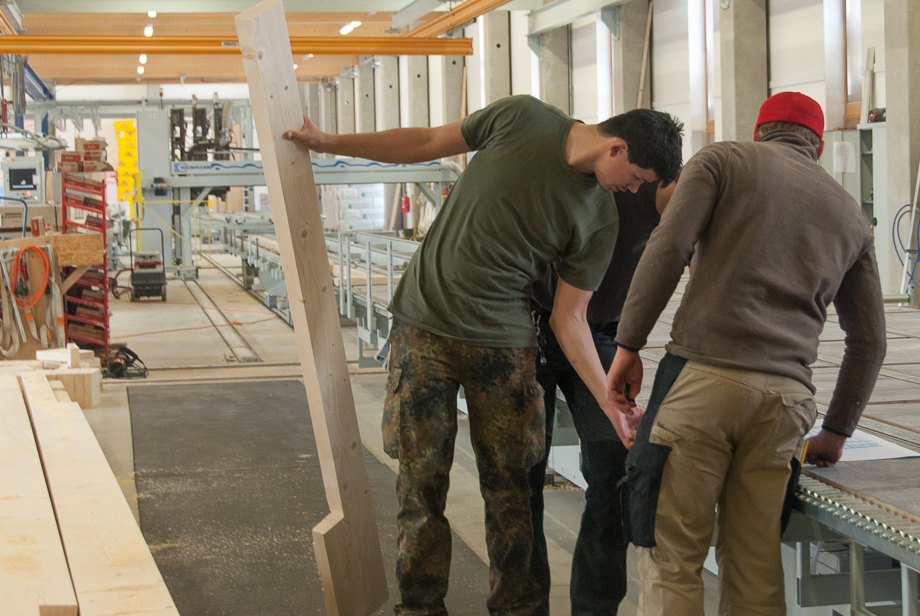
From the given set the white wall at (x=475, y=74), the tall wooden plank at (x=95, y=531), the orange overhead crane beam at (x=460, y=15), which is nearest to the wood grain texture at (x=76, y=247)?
the tall wooden plank at (x=95, y=531)

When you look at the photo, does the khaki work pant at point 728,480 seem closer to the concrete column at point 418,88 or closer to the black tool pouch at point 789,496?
the black tool pouch at point 789,496

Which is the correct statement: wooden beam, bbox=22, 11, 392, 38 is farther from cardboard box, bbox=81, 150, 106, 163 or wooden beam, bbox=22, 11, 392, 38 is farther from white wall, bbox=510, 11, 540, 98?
cardboard box, bbox=81, 150, 106, 163

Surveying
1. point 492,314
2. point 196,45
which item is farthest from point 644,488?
point 196,45

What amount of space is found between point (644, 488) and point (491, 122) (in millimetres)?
1003

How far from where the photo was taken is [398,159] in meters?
2.34

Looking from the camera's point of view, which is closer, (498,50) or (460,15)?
(460,15)

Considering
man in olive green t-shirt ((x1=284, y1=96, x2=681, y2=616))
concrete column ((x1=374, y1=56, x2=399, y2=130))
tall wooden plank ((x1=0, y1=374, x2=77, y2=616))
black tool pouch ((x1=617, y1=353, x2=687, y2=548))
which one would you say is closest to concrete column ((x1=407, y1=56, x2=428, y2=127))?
concrete column ((x1=374, y1=56, x2=399, y2=130))

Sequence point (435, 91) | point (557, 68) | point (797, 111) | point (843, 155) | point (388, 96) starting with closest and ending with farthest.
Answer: point (797, 111) → point (843, 155) → point (557, 68) → point (435, 91) → point (388, 96)

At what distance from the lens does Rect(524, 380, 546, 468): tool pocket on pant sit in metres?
2.32

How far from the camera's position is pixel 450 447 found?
91.5 inches

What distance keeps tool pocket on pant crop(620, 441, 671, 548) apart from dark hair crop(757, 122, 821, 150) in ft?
2.43

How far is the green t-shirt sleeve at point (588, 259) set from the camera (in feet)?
7.39

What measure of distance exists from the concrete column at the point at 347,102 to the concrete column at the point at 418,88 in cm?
500

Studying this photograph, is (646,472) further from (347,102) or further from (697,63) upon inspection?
(347,102)
